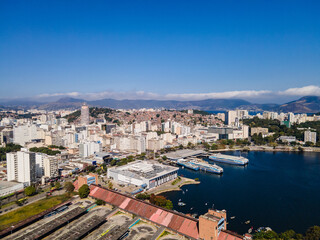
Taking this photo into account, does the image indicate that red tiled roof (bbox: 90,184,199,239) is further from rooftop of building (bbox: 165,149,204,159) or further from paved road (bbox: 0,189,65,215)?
rooftop of building (bbox: 165,149,204,159)

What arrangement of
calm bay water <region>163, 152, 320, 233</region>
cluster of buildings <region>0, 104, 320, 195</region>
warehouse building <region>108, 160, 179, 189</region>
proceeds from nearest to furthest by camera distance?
calm bay water <region>163, 152, 320, 233</region> < warehouse building <region>108, 160, 179, 189</region> < cluster of buildings <region>0, 104, 320, 195</region>

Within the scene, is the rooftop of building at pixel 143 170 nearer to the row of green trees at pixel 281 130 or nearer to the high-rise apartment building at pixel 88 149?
the high-rise apartment building at pixel 88 149

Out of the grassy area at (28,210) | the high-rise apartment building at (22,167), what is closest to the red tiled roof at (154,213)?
the grassy area at (28,210)

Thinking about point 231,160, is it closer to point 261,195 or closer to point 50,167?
point 261,195

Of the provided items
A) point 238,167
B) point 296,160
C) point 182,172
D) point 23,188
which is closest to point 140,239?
point 23,188

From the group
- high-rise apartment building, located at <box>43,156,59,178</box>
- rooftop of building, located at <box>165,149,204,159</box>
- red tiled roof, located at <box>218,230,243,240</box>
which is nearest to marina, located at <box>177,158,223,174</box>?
rooftop of building, located at <box>165,149,204,159</box>

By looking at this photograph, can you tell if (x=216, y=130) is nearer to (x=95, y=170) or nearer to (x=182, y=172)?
(x=182, y=172)
